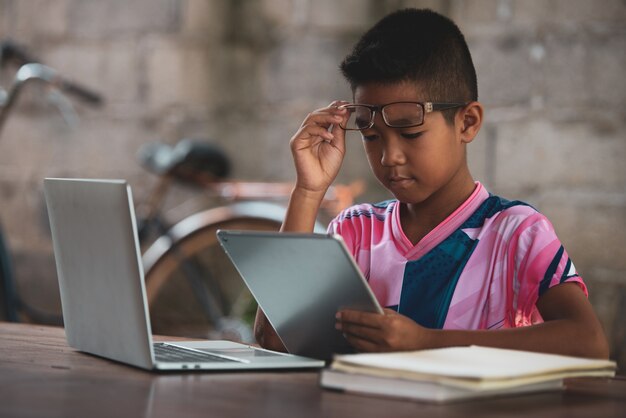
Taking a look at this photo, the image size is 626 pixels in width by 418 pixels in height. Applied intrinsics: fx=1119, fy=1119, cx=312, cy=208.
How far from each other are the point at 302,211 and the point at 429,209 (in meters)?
0.20

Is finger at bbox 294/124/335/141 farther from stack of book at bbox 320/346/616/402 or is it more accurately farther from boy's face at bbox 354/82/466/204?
stack of book at bbox 320/346/616/402

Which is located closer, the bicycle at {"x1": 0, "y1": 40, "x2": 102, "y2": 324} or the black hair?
the black hair

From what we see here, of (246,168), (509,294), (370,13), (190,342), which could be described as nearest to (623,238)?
(370,13)

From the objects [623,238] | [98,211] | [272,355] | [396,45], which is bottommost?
[623,238]

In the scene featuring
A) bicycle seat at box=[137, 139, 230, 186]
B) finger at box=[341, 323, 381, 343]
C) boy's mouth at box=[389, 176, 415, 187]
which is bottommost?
bicycle seat at box=[137, 139, 230, 186]

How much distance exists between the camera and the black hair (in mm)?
1643

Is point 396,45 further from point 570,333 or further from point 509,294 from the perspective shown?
point 570,333

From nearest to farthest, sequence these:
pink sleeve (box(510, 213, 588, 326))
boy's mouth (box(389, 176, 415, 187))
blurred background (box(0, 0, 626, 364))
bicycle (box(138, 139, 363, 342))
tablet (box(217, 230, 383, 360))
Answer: tablet (box(217, 230, 383, 360))
pink sleeve (box(510, 213, 588, 326))
boy's mouth (box(389, 176, 415, 187))
blurred background (box(0, 0, 626, 364))
bicycle (box(138, 139, 363, 342))

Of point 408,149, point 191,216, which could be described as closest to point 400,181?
point 408,149

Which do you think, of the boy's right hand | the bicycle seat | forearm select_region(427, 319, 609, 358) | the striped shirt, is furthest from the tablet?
the bicycle seat

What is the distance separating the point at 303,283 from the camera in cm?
131

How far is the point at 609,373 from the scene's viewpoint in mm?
1182

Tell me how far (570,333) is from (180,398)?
52 centimetres

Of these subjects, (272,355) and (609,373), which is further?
(272,355)
